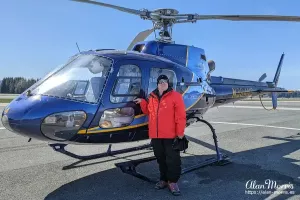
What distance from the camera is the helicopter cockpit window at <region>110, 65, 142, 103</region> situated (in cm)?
475

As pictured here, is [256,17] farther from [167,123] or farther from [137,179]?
[137,179]

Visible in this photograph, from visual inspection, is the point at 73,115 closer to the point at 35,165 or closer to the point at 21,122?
the point at 21,122

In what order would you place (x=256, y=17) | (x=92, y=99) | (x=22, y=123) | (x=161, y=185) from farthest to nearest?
1. (x=256, y=17)
2. (x=161, y=185)
3. (x=92, y=99)
4. (x=22, y=123)

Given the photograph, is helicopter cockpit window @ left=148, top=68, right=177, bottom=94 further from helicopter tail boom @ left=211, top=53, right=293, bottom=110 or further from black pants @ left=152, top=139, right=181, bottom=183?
helicopter tail boom @ left=211, top=53, right=293, bottom=110

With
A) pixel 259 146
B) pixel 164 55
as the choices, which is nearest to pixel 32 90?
pixel 164 55

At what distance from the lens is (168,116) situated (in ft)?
14.5

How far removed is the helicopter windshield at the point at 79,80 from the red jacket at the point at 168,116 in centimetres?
99

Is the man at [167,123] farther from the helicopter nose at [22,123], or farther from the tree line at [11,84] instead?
the tree line at [11,84]

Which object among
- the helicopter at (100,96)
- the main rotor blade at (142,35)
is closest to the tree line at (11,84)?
the main rotor blade at (142,35)

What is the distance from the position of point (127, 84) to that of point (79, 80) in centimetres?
80

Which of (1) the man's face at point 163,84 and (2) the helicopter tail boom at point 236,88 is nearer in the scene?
(1) the man's face at point 163,84

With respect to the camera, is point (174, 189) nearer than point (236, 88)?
Yes

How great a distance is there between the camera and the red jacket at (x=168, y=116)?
4.43 meters

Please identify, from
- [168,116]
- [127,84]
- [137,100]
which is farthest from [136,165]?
[127,84]
